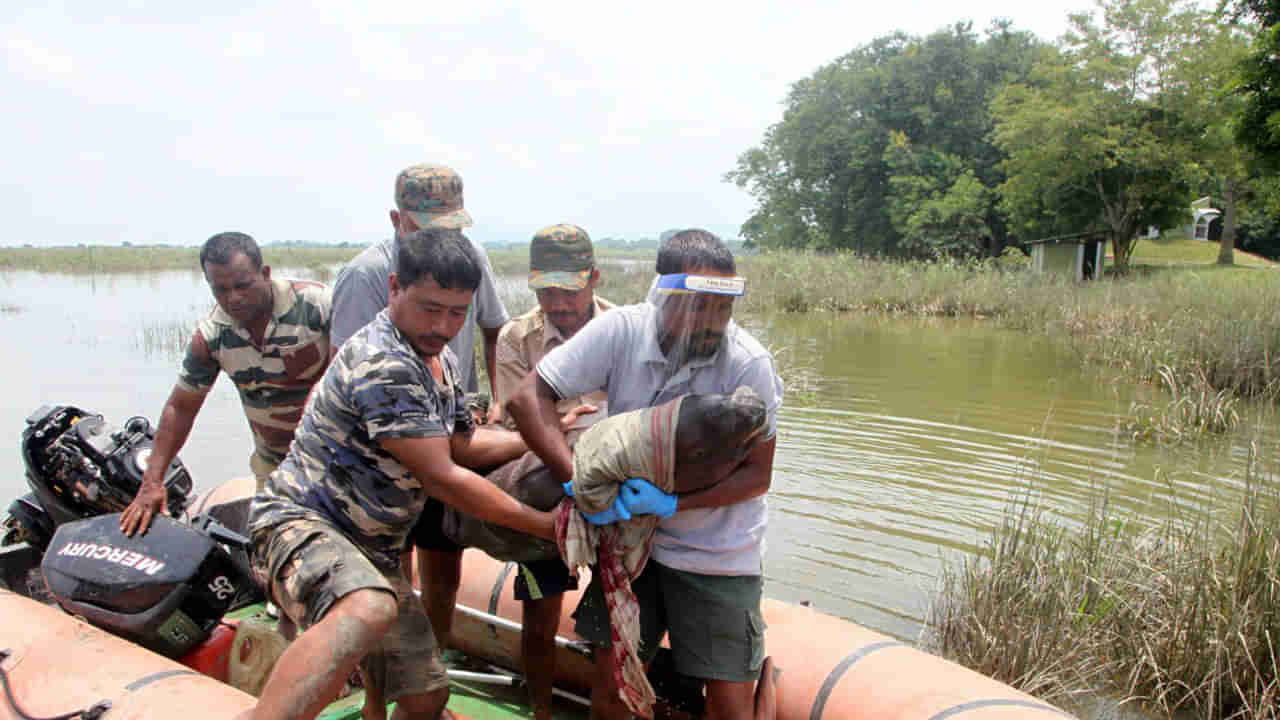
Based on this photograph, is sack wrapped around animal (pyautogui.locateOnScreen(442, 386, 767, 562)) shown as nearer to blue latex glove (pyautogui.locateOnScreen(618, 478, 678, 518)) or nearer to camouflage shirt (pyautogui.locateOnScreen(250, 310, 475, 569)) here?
blue latex glove (pyautogui.locateOnScreen(618, 478, 678, 518))

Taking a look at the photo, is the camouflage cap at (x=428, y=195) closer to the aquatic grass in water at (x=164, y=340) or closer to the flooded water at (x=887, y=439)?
the flooded water at (x=887, y=439)

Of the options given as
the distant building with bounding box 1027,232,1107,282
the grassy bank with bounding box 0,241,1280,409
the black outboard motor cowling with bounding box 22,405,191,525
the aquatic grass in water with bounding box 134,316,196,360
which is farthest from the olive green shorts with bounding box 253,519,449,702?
the distant building with bounding box 1027,232,1107,282

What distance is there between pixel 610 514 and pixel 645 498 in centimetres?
12

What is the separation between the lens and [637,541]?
219 centimetres

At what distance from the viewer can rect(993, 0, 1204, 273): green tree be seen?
2358 centimetres

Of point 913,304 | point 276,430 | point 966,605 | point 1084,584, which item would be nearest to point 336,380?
point 276,430

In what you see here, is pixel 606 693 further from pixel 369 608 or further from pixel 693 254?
pixel 693 254

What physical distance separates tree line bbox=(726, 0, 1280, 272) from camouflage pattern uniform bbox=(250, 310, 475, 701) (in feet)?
38.2

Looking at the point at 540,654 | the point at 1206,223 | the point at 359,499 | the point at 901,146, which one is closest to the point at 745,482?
the point at 359,499

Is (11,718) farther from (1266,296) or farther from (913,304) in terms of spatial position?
(913,304)

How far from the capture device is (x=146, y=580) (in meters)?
2.93

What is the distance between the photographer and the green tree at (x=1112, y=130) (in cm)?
2358

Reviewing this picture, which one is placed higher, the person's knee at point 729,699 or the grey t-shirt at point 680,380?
the grey t-shirt at point 680,380

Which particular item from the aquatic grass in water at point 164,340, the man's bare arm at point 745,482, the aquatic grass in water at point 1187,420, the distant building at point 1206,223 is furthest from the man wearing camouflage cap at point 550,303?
the distant building at point 1206,223
